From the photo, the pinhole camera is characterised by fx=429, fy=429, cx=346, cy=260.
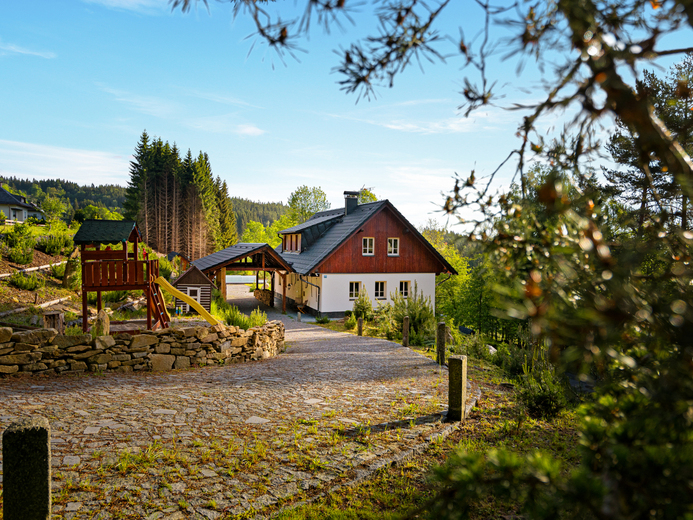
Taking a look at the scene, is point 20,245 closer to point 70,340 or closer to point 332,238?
point 70,340

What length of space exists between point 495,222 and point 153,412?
5.52 metres

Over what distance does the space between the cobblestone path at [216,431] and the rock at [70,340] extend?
2.06 feet

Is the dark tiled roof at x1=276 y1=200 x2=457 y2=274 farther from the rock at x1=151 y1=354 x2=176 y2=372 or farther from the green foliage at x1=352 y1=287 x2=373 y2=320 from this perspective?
the rock at x1=151 y1=354 x2=176 y2=372

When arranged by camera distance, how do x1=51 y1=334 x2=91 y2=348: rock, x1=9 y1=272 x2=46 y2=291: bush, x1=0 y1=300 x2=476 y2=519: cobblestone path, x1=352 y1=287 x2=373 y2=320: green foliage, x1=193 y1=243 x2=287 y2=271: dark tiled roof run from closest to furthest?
1. x1=0 y1=300 x2=476 y2=519: cobblestone path
2. x1=51 y1=334 x2=91 y2=348: rock
3. x1=9 y1=272 x2=46 y2=291: bush
4. x1=352 y1=287 x2=373 y2=320: green foliage
5. x1=193 y1=243 x2=287 y2=271: dark tiled roof

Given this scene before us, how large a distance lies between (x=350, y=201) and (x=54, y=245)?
1665cm

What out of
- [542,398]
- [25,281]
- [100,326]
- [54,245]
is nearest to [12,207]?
[54,245]

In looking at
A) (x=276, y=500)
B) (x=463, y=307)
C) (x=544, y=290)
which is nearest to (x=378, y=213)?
(x=463, y=307)

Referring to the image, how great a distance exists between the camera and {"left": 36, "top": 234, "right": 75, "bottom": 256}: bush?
19031 mm

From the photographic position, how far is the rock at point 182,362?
30.4 ft

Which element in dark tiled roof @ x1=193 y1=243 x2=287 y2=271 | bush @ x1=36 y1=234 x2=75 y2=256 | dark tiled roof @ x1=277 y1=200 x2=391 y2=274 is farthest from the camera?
dark tiled roof @ x1=277 y1=200 x2=391 y2=274

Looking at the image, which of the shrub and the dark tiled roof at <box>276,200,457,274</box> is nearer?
the shrub

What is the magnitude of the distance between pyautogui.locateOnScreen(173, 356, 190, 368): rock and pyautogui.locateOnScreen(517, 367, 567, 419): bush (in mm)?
6726

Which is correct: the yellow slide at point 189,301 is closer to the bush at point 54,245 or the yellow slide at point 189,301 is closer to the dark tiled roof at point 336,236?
the bush at point 54,245

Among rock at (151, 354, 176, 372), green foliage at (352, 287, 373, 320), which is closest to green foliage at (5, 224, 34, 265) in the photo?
rock at (151, 354, 176, 372)
